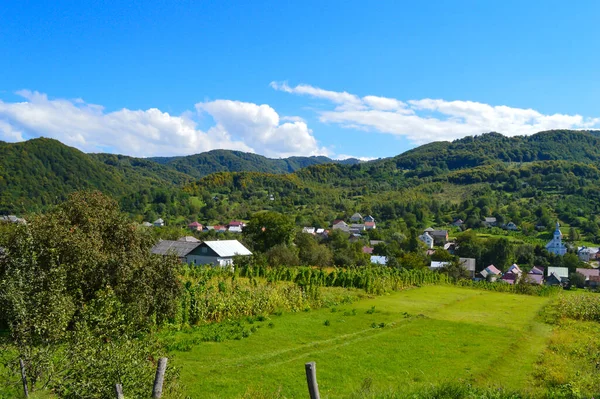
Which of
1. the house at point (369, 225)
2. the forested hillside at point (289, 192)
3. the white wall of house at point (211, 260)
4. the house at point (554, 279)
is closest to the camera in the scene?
the white wall of house at point (211, 260)

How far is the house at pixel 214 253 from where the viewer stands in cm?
4894

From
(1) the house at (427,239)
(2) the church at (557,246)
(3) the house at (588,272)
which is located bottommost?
(3) the house at (588,272)

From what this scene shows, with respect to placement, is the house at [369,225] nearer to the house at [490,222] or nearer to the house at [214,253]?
the house at [490,222]

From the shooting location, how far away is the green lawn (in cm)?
1302

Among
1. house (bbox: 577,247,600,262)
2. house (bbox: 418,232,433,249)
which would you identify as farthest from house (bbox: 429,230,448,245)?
house (bbox: 577,247,600,262)

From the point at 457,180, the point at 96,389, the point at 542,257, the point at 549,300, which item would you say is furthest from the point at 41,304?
the point at 457,180

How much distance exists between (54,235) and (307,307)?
15195 millimetres

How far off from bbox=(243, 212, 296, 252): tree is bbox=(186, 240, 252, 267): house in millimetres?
5155

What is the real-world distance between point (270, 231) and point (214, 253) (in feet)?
31.0

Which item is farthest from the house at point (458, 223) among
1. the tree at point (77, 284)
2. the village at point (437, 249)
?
the tree at point (77, 284)

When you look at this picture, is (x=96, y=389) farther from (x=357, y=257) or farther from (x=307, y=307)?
(x=357, y=257)

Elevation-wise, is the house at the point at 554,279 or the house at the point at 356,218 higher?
the house at the point at 356,218

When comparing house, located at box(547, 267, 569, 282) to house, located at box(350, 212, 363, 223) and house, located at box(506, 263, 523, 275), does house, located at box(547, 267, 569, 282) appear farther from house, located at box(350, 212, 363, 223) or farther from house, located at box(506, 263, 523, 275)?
house, located at box(350, 212, 363, 223)

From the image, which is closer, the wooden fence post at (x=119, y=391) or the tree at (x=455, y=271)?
the wooden fence post at (x=119, y=391)
